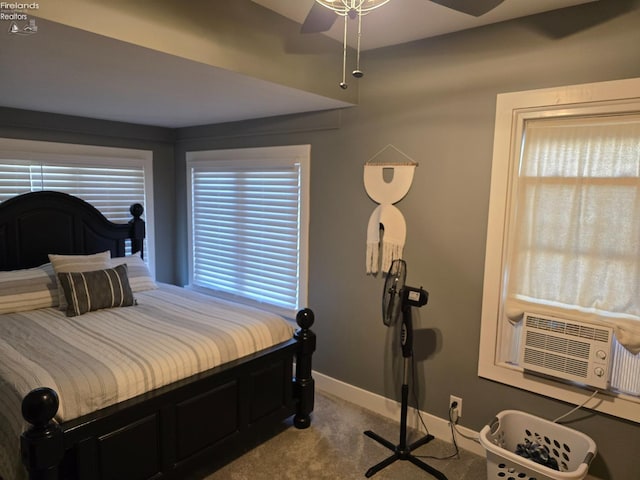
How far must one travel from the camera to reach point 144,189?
430 centimetres

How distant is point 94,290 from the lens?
9.91 feet

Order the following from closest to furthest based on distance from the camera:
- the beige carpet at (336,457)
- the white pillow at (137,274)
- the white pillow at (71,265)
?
1. the beige carpet at (336,457)
2. the white pillow at (71,265)
3. the white pillow at (137,274)

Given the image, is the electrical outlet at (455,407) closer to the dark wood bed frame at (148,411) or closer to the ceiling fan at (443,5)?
the dark wood bed frame at (148,411)

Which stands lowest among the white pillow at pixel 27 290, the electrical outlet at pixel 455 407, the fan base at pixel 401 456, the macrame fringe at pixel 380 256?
the fan base at pixel 401 456

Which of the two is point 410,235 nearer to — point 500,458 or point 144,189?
point 500,458

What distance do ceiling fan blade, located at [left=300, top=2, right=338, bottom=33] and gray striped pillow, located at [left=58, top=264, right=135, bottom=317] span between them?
2.27 metres

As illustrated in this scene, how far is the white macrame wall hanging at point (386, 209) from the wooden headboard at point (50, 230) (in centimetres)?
244

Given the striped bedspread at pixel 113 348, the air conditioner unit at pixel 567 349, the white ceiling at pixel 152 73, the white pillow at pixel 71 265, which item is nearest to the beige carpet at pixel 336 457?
the striped bedspread at pixel 113 348

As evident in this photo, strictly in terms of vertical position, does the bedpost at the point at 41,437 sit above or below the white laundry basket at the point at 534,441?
above

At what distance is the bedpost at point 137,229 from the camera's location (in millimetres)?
4125

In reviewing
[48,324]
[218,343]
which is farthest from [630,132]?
[48,324]

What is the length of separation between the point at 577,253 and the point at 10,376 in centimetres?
286

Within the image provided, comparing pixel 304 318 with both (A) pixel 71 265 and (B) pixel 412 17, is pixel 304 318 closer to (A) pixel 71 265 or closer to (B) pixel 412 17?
(A) pixel 71 265

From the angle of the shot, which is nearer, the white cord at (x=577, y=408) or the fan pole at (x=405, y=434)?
the white cord at (x=577, y=408)
